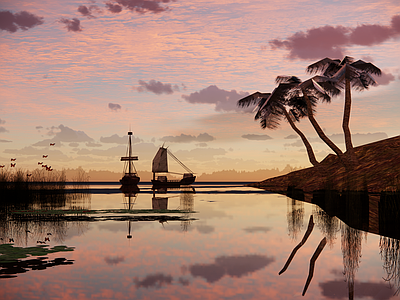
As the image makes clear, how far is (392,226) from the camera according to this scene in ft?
45.0

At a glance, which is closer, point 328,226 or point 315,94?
point 328,226

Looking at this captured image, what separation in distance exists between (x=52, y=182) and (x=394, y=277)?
85.9ft

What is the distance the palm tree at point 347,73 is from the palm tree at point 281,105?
2.96 meters

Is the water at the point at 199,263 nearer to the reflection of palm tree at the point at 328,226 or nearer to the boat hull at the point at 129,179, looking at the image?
the reflection of palm tree at the point at 328,226

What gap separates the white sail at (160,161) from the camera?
3617 inches

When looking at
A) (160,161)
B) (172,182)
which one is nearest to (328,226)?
(160,161)

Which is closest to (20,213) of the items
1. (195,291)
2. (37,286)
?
(37,286)

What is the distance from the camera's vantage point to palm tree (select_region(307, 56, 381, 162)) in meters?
40.0

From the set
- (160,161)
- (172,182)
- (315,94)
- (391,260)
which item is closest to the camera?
(391,260)

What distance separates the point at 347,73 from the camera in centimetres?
4034

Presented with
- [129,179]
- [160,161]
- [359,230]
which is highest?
[160,161]

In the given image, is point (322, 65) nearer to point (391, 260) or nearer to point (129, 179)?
point (391, 260)

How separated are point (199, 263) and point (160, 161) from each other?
81.9m

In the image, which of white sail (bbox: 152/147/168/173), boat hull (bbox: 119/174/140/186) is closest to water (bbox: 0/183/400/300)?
boat hull (bbox: 119/174/140/186)
